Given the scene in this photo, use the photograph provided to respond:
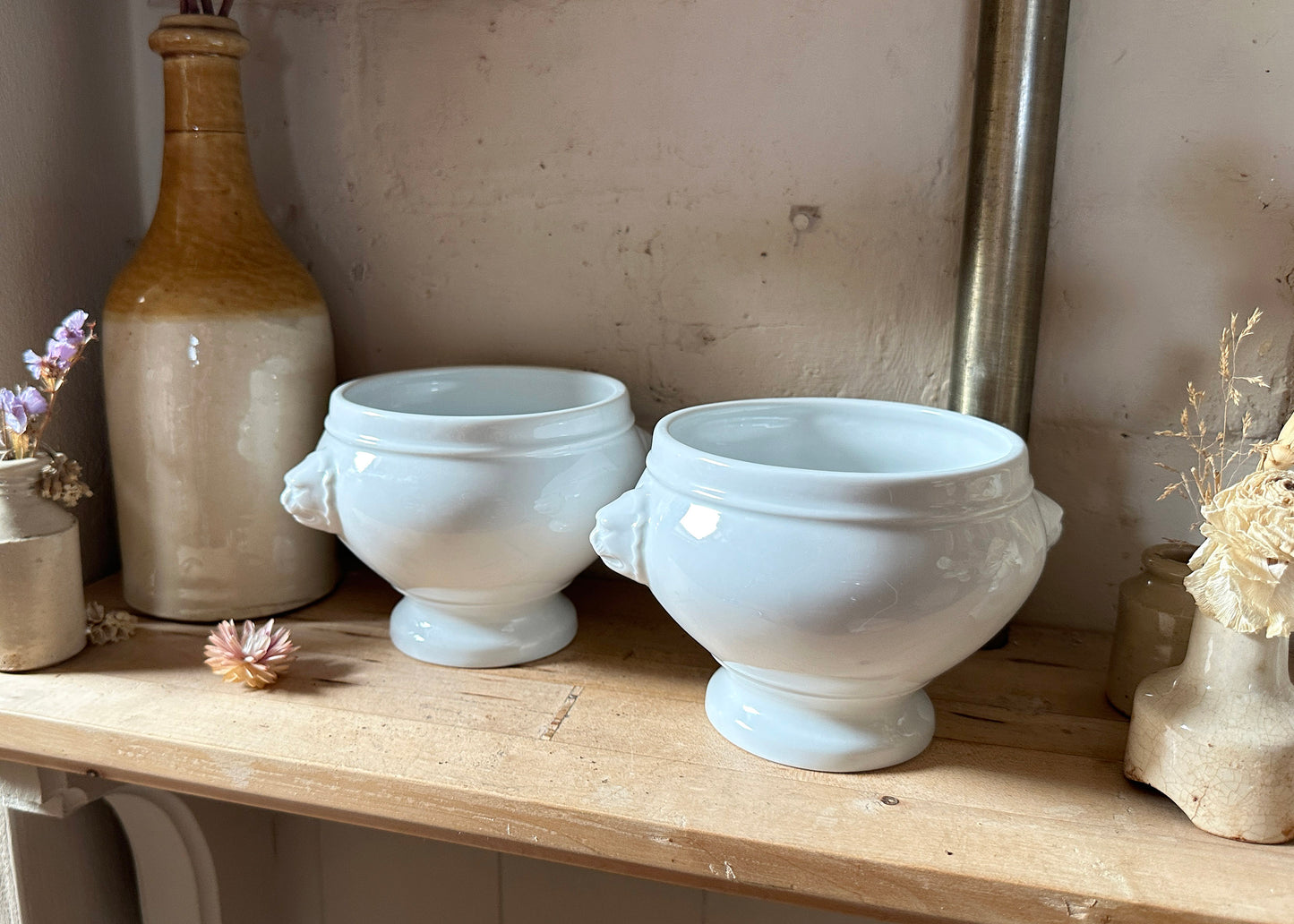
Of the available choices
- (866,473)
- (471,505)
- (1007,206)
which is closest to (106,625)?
(471,505)

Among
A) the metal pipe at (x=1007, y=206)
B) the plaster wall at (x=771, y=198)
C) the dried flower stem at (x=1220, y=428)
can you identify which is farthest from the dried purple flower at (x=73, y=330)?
the dried flower stem at (x=1220, y=428)

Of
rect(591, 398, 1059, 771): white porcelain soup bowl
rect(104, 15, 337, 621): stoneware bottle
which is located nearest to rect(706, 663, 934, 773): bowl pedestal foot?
rect(591, 398, 1059, 771): white porcelain soup bowl

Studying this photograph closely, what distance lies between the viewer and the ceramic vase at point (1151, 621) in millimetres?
552

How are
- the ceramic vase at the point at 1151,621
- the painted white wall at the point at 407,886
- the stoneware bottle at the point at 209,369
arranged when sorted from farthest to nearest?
1. the painted white wall at the point at 407,886
2. the stoneware bottle at the point at 209,369
3. the ceramic vase at the point at 1151,621

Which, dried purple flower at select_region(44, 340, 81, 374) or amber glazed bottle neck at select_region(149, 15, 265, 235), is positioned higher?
amber glazed bottle neck at select_region(149, 15, 265, 235)

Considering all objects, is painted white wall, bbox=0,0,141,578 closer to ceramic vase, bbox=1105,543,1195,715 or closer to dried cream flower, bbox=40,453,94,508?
dried cream flower, bbox=40,453,94,508

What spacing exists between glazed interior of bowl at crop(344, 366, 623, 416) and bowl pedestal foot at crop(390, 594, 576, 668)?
0.15 meters

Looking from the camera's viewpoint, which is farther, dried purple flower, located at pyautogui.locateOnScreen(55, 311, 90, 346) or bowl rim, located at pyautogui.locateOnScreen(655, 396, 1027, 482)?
dried purple flower, located at pyautogui.locateOnScreen(55, 311, 90, 346)

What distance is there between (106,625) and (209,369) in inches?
7.4

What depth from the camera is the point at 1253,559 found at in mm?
454

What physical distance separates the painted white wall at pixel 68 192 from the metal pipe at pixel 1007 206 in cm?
64

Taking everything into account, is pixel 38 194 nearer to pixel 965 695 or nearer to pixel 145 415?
pixel 145 415

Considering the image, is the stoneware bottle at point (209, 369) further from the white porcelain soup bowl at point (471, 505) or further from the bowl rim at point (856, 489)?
the bowl rim at point (856, 489)

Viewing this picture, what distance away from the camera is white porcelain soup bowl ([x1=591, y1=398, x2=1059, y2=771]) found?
0.46 m
